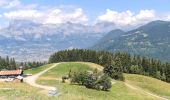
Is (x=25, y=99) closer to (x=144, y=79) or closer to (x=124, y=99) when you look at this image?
(x=124, y=99)

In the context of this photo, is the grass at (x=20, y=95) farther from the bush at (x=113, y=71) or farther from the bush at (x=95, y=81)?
the bush at (x=113, y=71)

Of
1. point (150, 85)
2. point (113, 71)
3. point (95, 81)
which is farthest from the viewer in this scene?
point (113, 71)

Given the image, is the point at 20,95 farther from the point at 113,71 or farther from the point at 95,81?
the point at 113,71

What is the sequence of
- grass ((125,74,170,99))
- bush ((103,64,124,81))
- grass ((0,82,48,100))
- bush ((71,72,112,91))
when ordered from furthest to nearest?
bush ((103,64,124,81)) < grass ((125,74,170,99)) < bush ((71,72,112,91)) < grass ((0,82,48,100))

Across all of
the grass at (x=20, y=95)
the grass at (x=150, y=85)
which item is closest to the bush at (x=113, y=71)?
the grass at (x=150, y=85)

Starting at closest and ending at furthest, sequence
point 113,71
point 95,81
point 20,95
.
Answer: point 20,95
point 95,81
point 113,71

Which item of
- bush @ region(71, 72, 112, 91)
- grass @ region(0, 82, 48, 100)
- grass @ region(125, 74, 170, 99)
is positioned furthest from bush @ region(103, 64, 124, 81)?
grass @ region(0, 82, 48, 100)

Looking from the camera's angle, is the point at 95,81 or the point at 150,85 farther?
the point at 150,85

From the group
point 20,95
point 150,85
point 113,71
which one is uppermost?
point 20,95

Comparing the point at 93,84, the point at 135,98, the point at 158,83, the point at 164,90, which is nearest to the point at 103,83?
the point at 93,84

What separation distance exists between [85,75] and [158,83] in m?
58.6

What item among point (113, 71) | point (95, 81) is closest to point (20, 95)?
point (95, 81)

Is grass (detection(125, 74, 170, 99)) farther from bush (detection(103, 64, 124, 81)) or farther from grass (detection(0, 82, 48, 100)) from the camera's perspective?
grass (detection(0, 82, 48, 100))

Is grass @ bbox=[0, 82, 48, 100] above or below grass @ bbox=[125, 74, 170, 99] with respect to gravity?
above
